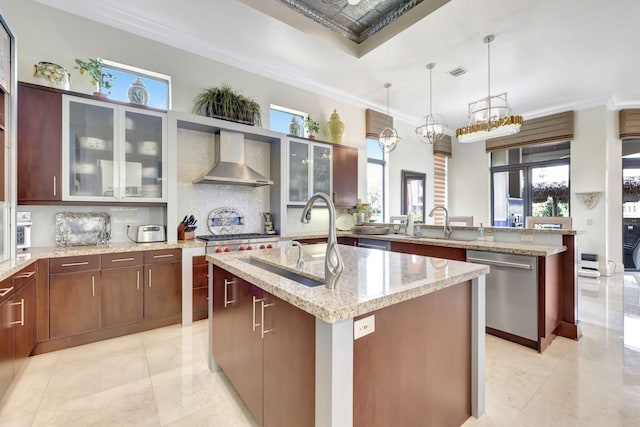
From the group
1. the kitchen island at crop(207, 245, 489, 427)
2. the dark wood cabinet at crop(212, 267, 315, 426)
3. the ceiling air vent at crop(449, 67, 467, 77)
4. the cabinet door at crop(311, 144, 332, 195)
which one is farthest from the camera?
the cabinet door at crop(311, 144, 332, 195)

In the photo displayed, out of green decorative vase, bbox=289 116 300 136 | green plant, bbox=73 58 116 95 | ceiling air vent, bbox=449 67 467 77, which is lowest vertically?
green decorative vase, bbox=289 116 300 136

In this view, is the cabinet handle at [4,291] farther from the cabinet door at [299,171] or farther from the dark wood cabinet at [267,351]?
the cabinet door at [299,171]

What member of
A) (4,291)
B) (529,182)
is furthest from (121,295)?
(529,182)

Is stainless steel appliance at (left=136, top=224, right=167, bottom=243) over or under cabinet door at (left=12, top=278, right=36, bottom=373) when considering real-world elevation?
over

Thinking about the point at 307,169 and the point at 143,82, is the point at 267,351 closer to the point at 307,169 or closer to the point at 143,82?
the point at 307,169

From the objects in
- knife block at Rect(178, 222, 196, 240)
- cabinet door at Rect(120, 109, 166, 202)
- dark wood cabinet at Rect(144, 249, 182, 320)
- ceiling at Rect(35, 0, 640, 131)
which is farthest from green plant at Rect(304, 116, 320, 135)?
dark wood cabinet at Rect(144, 249, 182, 320)

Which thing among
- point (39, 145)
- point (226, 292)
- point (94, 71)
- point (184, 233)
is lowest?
point (226, 292)

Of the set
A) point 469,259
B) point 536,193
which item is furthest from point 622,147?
point 469,259

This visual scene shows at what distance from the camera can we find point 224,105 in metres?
3.65

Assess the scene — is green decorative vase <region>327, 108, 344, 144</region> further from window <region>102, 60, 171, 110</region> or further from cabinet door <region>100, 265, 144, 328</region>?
cabinet door <region>100, 265, 144, 328</region>

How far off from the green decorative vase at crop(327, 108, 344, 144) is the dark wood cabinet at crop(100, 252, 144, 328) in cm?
339

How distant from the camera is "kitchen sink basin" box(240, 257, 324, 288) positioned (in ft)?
4.91

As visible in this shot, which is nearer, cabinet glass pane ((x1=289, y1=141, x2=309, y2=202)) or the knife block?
the knife block

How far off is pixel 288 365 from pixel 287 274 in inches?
21.6
